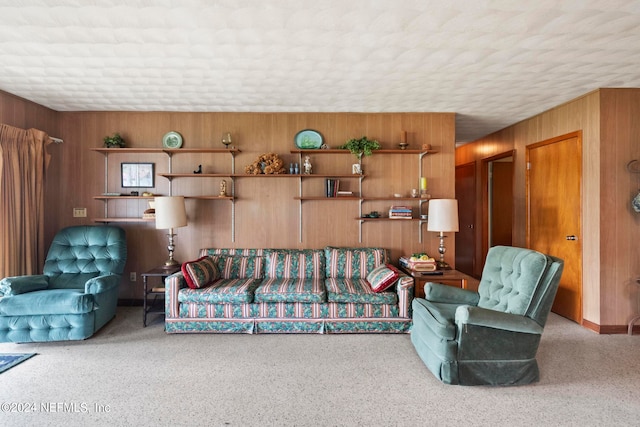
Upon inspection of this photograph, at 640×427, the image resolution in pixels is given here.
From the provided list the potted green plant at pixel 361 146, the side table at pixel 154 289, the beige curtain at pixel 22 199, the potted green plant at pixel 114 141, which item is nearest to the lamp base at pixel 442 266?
the potted green plant at pixel 361 146

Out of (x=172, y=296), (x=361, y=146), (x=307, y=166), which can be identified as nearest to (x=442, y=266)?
(x=361, y=146)

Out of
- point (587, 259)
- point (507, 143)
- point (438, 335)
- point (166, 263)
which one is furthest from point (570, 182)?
point (166, 263)

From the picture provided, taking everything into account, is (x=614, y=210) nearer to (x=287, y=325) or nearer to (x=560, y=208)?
(x=560, y=208)

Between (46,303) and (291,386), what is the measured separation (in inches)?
92.9

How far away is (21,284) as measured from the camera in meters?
3.07

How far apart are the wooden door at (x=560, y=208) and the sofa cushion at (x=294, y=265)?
279 cm

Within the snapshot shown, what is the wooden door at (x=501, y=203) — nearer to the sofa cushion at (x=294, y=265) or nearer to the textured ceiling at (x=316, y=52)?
the textured ceiling at (x=316, y=52)

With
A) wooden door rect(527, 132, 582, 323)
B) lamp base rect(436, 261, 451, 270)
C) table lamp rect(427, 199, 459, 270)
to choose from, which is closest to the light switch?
table lamp rect(427, 199, 459, 270)

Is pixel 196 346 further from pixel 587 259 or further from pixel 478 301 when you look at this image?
pixel 587 259

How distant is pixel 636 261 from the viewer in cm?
330

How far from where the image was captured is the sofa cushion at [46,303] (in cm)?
288

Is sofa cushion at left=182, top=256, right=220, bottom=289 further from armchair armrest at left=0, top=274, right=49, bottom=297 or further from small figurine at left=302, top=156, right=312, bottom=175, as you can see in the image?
small figurine at left=302, top=156, right=312, bottom=175

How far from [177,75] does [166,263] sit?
6.85ft

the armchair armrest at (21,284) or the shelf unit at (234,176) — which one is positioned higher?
the shelf unit at (234,176)
